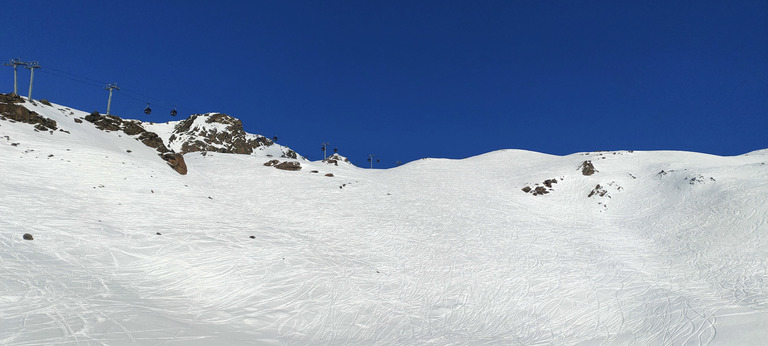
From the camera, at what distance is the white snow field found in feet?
38.1

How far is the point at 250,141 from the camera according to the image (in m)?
108

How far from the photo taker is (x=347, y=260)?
19.9 meters

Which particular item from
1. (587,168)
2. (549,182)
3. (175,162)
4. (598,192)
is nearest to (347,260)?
(175,162)

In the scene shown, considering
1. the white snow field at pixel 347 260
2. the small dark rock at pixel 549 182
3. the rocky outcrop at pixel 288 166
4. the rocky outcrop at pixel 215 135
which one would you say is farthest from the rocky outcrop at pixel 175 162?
the rocky outcrop at pixel 215 135

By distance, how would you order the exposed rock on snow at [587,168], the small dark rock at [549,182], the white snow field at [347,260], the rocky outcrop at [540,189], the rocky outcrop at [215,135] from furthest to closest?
the rocky outcrop at [215,135]
the exposed rock on snow at [587,168]
the small dark rock at [549,182]
the rocky outcrop at [540,189]
the white snow field at [347,260]

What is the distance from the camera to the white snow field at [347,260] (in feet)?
38.1

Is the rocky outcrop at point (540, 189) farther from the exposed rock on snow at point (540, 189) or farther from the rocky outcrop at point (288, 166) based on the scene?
the rocky outcrop at point (288, 166)

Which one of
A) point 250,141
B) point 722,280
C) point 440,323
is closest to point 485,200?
point 722,280

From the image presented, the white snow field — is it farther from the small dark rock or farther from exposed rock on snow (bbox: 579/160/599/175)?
exposed rock on snow (bbox: 579/160/599/175)

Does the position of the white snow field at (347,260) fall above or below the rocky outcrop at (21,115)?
below

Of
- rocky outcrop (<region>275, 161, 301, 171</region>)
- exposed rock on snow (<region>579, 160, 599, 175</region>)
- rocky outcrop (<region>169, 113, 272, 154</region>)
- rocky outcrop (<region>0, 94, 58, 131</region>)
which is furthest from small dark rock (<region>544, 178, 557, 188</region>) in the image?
rocky outcrop (<region>169, 113, 272, 154</region>)

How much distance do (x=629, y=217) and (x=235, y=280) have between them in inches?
1297

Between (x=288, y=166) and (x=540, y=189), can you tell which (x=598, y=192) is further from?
(x=288, y=166)

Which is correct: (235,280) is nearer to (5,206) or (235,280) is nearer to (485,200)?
(5,206)
